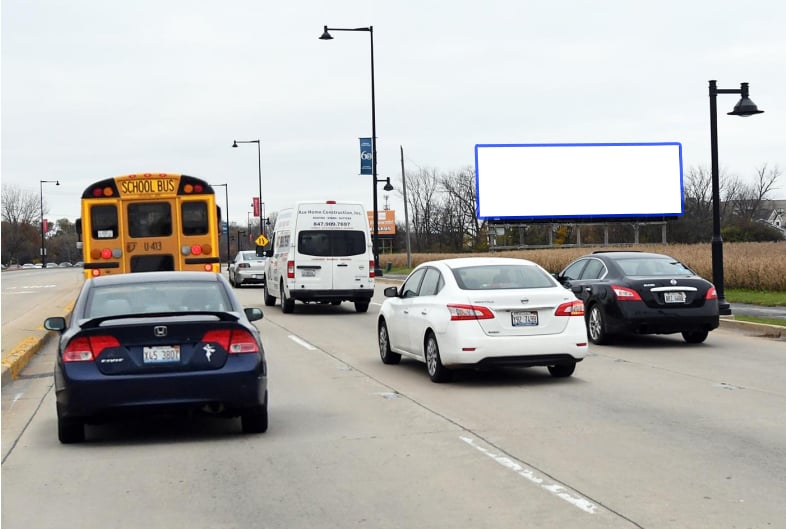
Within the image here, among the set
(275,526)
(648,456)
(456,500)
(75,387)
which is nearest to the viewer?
(275,526)

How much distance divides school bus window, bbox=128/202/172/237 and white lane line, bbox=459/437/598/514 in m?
12.8

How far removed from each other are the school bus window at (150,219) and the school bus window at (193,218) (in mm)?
284

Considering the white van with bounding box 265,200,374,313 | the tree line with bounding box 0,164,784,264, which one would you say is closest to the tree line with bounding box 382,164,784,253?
the tree line with bounding box 0,164,784,264

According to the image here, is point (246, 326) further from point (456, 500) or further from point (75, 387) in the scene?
point (456, 500)

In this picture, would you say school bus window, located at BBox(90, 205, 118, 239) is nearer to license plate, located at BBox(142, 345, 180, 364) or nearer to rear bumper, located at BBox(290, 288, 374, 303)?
rear bumper, located at BBox(290, 288, 374, 303)

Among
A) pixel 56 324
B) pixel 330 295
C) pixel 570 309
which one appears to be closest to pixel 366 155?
pixel 330 295

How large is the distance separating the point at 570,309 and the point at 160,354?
5.39 m

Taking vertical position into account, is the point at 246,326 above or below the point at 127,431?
above

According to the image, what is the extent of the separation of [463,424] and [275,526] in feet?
12.0

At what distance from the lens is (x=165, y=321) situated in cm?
865

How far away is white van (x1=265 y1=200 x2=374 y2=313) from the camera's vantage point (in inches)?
1017

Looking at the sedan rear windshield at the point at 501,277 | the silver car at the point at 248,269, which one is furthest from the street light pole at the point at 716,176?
the silver car at the point at 248,269

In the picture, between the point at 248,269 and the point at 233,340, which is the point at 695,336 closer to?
the point at 233,340

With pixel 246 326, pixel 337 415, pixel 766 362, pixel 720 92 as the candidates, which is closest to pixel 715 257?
pixel 720 92
